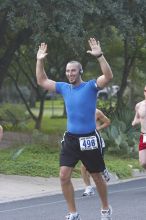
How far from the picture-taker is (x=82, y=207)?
10781 mm

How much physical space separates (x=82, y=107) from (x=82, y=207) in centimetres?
276

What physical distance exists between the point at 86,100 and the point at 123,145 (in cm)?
1062

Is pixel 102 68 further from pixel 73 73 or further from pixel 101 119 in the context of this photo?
pixel 101 119

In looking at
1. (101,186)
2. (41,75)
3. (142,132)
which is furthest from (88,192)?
(41,75)

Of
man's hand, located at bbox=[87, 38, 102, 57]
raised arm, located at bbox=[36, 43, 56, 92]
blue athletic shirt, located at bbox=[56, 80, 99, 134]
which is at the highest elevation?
man's hand, located at bbox=[87, 38, 102, 57]

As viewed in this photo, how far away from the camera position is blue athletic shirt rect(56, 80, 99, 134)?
8.48 meters

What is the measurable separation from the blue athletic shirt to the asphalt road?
5.35ft

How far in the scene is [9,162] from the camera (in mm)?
15625

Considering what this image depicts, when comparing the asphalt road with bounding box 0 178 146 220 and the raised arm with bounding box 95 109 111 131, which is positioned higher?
the raised arm with bounding box 95 109 111 131

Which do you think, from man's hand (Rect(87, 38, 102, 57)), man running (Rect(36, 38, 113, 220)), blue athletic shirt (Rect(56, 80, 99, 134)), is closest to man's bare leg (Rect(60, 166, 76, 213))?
man running (Rect(36, 38, 113, 220))

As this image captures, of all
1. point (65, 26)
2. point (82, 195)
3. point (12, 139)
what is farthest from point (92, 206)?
point (12, 139)

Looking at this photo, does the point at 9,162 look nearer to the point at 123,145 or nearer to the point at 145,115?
the point at 123,145

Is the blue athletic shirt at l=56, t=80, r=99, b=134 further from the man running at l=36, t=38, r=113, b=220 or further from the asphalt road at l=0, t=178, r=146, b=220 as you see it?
the asphalt road at l=0, t=178, r=146, b=220

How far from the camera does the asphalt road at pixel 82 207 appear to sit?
32.3ft
